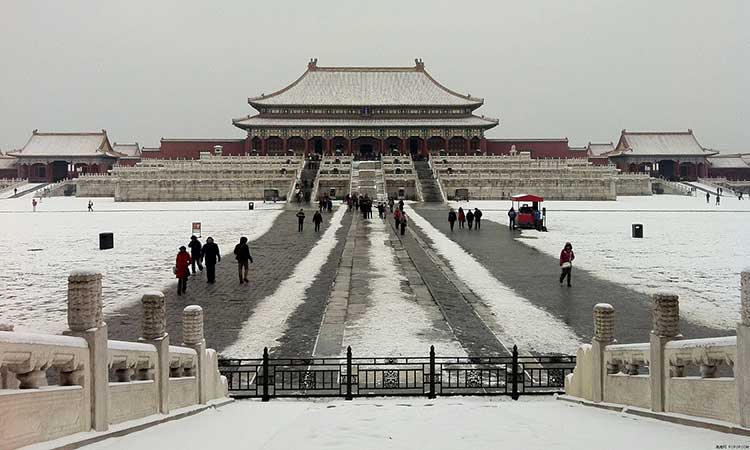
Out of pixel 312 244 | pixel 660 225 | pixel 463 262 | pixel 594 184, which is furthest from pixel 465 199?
pixel 463 262

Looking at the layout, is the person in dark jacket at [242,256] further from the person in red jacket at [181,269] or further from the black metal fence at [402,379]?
the black metal fence at [402,379]

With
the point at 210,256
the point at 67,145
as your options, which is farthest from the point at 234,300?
the point at 67,145

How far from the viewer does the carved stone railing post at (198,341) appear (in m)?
8.38

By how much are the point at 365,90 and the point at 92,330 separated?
83.8 meters

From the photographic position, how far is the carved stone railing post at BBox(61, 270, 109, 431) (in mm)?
5656

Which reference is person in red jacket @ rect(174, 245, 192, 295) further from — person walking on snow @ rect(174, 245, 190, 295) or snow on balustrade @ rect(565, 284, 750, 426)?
snow on balustrade @ rect(565, 284, 750, 426)

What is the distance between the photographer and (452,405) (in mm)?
8156

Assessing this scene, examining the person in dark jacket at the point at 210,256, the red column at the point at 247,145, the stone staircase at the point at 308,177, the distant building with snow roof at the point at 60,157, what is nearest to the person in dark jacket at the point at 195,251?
the person in dark jacket at the point at 210,256

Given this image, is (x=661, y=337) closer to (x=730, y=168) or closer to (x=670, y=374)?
(x=670, y=374)

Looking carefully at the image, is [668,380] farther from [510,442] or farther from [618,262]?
[618,262]

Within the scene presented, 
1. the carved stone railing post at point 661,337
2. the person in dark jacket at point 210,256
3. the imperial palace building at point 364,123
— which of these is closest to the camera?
the carved stone railing post at point 661,337

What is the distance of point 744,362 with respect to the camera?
5.50m

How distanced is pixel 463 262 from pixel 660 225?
16751mm

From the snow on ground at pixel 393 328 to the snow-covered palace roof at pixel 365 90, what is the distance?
67013mm
